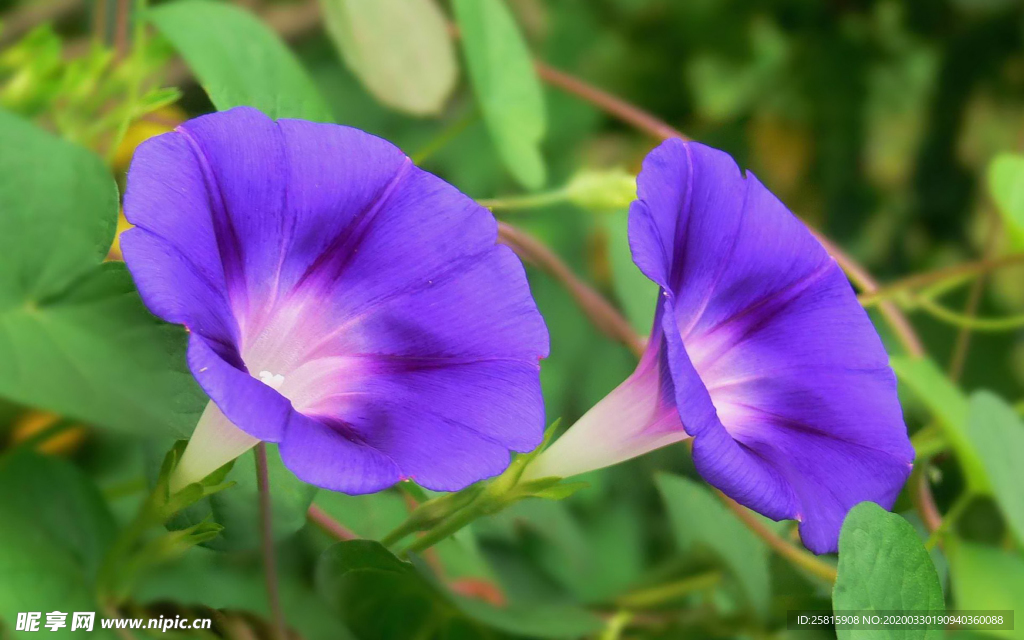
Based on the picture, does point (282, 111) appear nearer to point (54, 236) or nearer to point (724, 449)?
point (54, 236)

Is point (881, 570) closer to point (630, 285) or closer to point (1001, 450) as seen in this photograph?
point (1001, 450)

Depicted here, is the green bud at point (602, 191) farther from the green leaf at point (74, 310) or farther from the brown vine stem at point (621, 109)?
the green leaf at point (74, 310)

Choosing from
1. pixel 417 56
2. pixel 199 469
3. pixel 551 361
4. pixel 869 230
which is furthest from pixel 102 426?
pixel 869 230

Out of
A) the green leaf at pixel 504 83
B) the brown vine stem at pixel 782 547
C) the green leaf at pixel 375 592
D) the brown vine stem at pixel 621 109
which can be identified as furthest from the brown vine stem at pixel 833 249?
the green leaf at pixel 375 592

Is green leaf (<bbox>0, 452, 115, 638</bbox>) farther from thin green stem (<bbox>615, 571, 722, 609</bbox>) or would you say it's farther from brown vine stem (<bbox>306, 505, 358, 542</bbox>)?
thin green stem (<bbox>615, 571, 722, 609</bbox>)

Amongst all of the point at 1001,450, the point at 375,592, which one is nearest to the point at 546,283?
the point at 1001,450

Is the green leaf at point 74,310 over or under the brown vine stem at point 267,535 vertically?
over
